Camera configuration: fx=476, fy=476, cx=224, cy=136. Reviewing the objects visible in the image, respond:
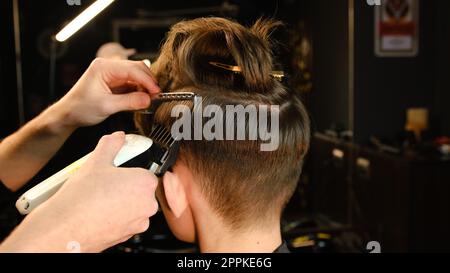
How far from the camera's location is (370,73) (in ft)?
8.86

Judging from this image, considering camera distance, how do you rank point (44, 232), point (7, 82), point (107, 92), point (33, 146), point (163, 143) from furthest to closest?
1. point (7, 82)
2. point (33, 146)
3. point (107, 92)
4. point (163, 143)
5. point (44, 232)

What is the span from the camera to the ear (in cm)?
103

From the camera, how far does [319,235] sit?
7.76 feet

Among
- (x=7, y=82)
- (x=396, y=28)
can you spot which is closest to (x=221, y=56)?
(x=7, y=82)

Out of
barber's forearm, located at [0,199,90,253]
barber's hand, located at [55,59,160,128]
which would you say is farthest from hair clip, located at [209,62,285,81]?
barber's forearm, located at [0,199,90,253]

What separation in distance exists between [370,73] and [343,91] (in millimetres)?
180

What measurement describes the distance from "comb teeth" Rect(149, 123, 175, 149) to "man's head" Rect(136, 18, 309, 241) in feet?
0.07

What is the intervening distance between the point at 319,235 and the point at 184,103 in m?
1.57

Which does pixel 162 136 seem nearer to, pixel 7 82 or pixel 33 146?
pixel 33 146

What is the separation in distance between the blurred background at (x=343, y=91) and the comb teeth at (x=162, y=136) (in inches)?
37.6

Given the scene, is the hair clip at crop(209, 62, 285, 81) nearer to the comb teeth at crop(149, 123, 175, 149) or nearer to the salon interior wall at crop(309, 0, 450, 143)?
the comb teeth at crop(149, 123, 175, 149)

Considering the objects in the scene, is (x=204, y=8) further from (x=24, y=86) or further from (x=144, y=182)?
(x=144, y=182)
